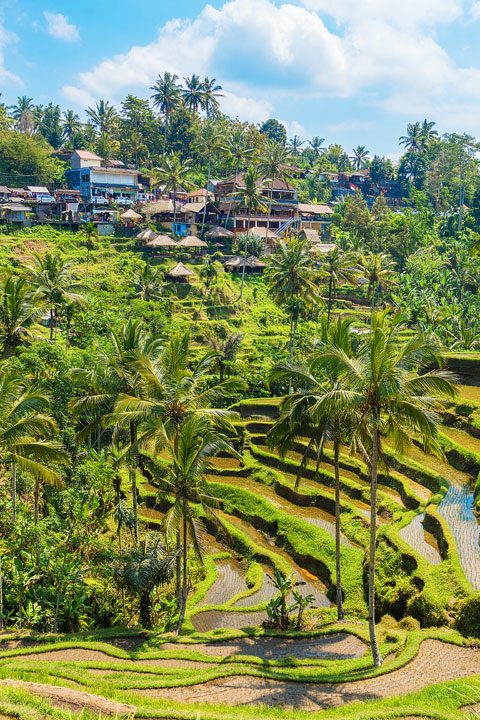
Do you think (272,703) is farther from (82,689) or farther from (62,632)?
(62,632)

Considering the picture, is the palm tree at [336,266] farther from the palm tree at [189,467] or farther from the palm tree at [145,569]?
the palm tree at [189,467]

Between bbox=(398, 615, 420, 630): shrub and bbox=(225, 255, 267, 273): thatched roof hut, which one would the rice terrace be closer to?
bbox=(398, 615, 420, 630): shrub

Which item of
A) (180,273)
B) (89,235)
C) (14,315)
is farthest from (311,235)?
(14,315)

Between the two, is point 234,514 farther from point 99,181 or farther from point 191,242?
point 99,181

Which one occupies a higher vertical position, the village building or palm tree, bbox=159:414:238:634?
the village building

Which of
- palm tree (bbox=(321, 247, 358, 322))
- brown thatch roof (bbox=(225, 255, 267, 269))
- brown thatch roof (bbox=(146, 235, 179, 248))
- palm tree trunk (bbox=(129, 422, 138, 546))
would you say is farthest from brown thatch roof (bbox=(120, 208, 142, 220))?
palm tree trunk (bbox=(129, 422, 138, 546))

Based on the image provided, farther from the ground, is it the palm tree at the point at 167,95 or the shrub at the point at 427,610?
the palm tree at the point at 167,95

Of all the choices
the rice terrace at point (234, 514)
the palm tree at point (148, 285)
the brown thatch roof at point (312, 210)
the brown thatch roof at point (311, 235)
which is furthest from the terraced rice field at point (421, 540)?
the brown thatch roof at point (312, 210)
